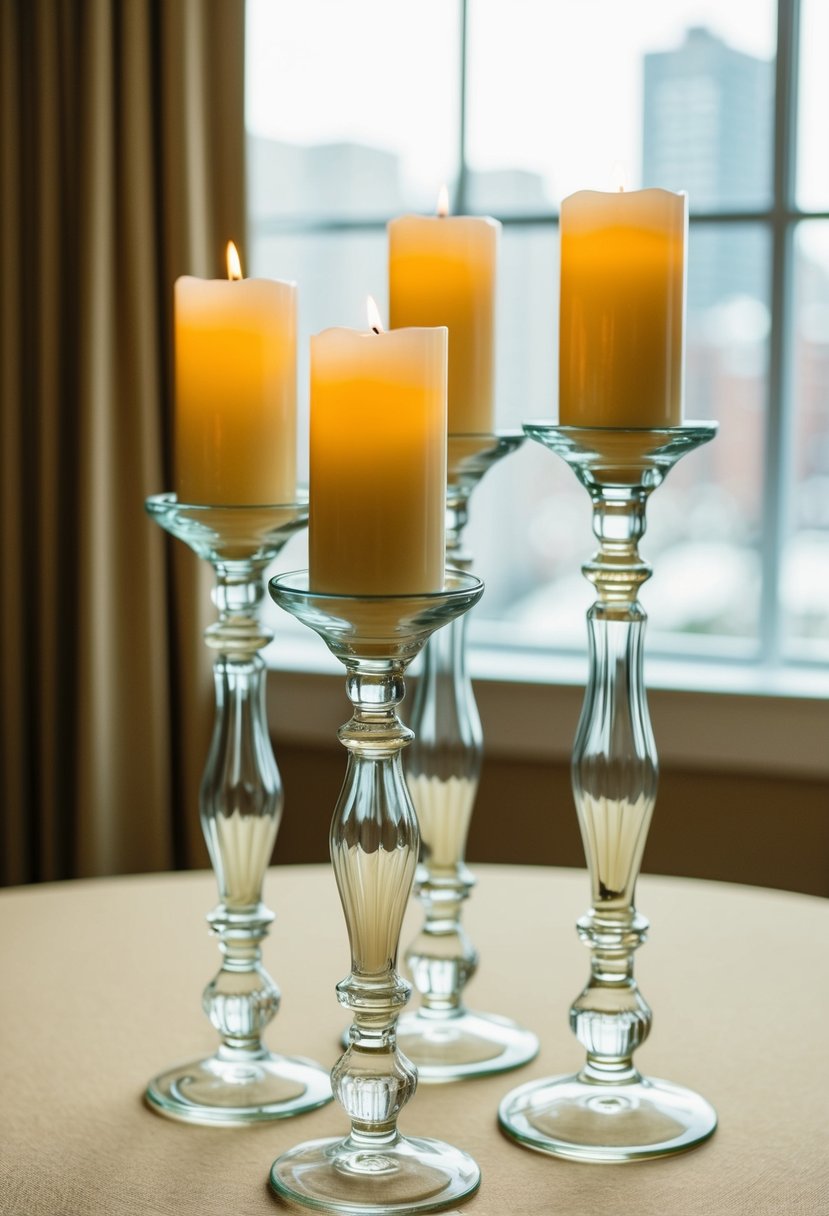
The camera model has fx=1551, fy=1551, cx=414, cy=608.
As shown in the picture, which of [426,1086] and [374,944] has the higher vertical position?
[374,944]

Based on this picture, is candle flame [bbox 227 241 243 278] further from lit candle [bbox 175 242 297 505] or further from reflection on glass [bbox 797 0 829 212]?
reflection on glass [bbox 797 0 829 212]

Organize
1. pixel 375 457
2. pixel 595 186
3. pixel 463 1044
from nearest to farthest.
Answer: pixel 375 457, pixel 463 1044, pixel 595 186

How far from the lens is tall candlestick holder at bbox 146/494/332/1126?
874mm

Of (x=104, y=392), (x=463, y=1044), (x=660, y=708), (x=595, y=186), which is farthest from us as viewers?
(x=595, y=186)

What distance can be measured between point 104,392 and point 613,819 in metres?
1.81

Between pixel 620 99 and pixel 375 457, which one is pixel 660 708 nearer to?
pixel 620 99

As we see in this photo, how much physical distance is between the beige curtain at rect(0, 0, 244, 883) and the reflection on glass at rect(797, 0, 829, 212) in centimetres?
88

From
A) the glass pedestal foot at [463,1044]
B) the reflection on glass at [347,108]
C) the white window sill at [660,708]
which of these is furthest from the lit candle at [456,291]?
the reflection on glass at [347,108]

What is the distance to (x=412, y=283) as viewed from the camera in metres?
0.96

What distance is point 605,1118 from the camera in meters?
0.84

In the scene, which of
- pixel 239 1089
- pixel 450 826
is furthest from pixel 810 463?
pixel 239 1089

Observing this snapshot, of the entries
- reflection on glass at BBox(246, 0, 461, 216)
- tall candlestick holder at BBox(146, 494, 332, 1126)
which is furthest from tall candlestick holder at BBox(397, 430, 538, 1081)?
reflection on glass at BBox(246, 0, 461, 216)

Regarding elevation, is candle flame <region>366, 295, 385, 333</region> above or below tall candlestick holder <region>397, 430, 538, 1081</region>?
above

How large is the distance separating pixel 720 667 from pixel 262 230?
1.11 metres
